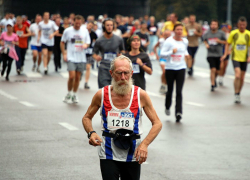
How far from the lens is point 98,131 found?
1105 centimetres

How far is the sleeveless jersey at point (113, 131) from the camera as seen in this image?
5.37 metres

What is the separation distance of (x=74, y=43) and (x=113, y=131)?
987 cm

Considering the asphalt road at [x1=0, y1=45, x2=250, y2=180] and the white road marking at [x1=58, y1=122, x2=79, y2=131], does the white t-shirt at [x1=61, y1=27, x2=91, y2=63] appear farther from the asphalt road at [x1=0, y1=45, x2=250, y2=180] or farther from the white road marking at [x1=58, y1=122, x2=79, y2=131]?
the white road marking at [x1=58, y1=122, x2=79, y2=131]

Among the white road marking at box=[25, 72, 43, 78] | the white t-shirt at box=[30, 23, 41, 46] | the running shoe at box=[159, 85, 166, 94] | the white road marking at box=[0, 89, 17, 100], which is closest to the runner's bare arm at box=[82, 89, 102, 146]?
the white road marking at box=[0, 89, 17, 100]

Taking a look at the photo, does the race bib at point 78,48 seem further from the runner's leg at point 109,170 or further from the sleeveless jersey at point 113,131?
the runner's leg at point 109,170

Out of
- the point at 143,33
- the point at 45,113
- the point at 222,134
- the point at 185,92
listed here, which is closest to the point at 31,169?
the point at 222,134

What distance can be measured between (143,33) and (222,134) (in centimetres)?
1167

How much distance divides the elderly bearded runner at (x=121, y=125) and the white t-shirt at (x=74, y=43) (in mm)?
9661

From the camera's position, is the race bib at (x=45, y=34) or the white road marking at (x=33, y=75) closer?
the white road marking at (x=33, y=75)

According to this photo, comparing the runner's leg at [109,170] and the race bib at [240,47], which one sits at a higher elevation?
the runner's leg at [109,170]

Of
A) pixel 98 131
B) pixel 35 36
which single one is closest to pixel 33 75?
pixel 35 36

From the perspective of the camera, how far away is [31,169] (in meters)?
8.09

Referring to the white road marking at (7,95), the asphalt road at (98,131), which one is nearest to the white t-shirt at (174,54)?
the asphalt road at (98,131)

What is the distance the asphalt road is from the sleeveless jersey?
2336 mm
